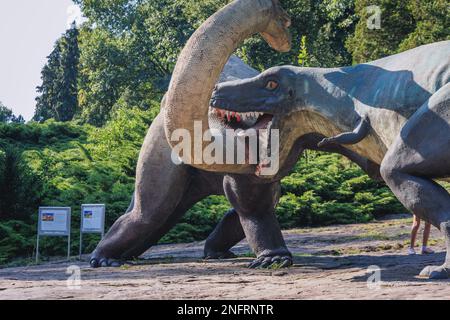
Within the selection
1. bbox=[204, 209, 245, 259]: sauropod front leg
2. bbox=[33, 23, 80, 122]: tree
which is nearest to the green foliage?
bbox=[204, 209, 245, 259]: sauropod front leg

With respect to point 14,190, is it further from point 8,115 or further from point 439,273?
point 8,115

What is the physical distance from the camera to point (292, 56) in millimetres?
30062

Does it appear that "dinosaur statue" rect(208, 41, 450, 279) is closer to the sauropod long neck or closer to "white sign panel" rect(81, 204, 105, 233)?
the sauropod long neck

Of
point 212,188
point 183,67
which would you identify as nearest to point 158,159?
point 212,188

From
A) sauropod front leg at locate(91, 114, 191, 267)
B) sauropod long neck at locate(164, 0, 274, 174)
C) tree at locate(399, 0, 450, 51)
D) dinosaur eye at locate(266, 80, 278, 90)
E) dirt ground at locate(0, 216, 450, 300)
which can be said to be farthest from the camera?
tree at locate(399, 0, 450, 51)

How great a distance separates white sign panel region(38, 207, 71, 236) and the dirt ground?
3.30ft

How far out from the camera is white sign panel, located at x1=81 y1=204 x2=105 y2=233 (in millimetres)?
13031

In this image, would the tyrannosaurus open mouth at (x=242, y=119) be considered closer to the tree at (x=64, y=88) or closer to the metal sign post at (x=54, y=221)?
the metal sign post at (x=54, y=221)

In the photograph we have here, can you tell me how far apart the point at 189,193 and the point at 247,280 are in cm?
290

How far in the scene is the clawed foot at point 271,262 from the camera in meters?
9.18

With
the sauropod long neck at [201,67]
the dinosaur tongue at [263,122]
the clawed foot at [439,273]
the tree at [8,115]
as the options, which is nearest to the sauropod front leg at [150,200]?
the dinosaur tongue at [263,122]

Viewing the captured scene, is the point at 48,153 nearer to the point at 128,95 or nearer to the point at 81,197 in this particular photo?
the point at 81,197

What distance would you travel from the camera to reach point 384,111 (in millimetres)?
7434
